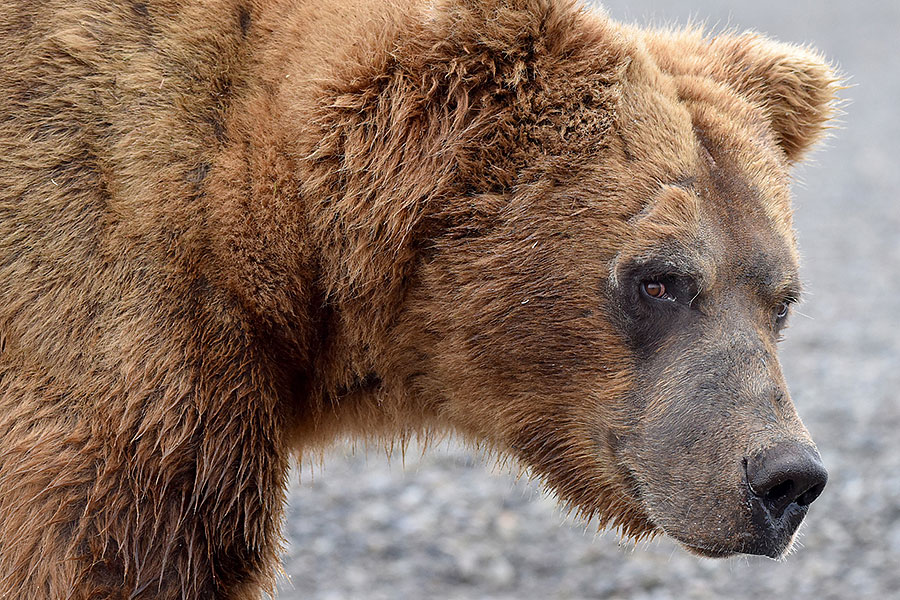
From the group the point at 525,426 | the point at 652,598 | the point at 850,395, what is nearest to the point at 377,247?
the point at 525,426

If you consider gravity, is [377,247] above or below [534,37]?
below

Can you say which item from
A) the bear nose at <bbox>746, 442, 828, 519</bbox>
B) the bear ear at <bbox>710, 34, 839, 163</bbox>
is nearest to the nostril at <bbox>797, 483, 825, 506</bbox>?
the bear nose at <bbox>746, 442, 828, 519</bbox>

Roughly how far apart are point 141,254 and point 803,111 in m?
2.42

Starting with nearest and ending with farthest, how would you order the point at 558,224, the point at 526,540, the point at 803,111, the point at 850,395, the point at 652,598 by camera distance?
the point at 558,224 < the point at 803,111 < the point at 652,598 < the point at 526,540 < the point at 850,395

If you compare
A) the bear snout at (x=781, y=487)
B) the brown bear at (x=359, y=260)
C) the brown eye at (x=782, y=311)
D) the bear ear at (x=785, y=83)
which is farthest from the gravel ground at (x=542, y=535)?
the bear snout at (x=781, y=487)

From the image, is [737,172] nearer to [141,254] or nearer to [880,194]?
[141,254]

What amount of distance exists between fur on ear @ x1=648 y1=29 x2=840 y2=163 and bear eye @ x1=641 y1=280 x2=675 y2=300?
2.94 ft

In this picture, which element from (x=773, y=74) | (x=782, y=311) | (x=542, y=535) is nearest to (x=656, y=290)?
(x=782, y=311)

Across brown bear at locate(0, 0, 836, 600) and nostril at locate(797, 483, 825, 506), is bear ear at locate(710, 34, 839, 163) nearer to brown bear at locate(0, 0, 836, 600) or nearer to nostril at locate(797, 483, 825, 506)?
brown bear at locate(0, 0, 836, 600)

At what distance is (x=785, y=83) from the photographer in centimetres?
379

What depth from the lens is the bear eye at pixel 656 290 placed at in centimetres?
315

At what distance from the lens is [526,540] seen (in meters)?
6.36

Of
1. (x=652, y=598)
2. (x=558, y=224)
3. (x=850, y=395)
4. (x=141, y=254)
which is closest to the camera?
(x=141, y=254)

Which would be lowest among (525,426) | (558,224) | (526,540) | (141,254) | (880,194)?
(880,194)
